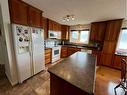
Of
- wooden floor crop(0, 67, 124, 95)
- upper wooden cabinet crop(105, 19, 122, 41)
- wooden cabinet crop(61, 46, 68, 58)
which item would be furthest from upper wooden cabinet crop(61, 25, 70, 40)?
wooden floor crop(0, 67, 124, 95)

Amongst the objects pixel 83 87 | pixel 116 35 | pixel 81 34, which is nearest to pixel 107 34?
pixel 116 35

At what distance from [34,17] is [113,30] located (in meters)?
3.50

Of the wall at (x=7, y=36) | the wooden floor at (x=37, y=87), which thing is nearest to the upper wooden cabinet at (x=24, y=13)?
the wall at (x=7, y=36)

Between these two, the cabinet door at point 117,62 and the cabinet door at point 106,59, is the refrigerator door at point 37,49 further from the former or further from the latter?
the cabinet door at point 117,62

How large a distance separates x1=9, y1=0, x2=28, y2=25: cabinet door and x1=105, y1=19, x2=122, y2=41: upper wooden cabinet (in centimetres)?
362

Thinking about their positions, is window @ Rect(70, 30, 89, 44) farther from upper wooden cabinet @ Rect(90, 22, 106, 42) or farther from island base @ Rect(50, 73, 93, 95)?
island base @ Rect(50, 73, 93, 95)

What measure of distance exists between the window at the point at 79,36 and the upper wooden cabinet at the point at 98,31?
71 centimetres

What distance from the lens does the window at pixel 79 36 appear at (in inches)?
198

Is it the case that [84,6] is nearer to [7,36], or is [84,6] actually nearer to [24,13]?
[24,13]

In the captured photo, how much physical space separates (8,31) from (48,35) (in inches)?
84.2

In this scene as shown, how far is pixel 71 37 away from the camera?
5699 mm

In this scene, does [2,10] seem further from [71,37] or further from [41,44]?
[71,37]

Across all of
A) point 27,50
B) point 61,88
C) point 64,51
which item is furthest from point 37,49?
point 64,51

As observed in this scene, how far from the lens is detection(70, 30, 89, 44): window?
502cm
